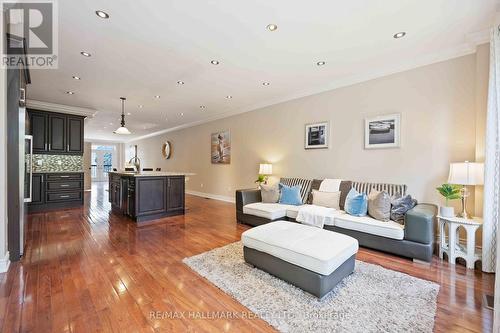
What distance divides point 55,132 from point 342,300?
7.13 meters

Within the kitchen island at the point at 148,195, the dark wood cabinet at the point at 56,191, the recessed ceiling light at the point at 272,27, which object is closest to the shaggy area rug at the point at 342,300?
the kitchen island at the point at 148,195

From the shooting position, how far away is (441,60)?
3.07 m

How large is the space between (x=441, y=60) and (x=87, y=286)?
5.02m

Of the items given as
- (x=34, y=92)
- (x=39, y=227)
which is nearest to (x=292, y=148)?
(x=39, y=227)

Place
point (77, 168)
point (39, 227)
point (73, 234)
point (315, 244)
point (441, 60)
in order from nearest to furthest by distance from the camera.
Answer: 1. point (315, 244)
2. point (441, 60)
3. point (73, 234)
4. point (39, 227)
5. point (77, 168)

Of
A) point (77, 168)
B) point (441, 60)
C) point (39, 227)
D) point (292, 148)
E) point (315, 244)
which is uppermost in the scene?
point (441, 60)

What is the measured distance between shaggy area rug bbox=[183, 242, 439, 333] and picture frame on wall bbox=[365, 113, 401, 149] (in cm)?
201

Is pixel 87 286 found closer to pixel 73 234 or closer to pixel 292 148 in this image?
pixel 73 234

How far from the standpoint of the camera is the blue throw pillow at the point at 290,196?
4022 millimetres

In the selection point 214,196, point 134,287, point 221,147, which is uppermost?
point 221,147

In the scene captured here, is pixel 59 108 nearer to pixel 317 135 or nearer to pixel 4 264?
pixel 4 264

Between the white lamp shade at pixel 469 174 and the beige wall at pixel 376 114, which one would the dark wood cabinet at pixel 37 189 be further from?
the white lamp shade at pixel 469 174

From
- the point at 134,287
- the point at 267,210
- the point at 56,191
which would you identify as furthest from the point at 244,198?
the point at 56,191

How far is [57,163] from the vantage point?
18.8 ft
